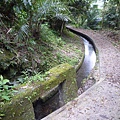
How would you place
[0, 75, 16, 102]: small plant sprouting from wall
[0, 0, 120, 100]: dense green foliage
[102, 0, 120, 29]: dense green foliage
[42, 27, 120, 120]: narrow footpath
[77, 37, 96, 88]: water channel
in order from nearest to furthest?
[0, 75, 16, 102]: small plant sprouting from wall
[42, 27, 120, 120]: narrow footpath
[0, 0, 120, 100]: dense green foliage
[77, 37, 96, 88]: water channel
[102, 0, 120, 29]: dense green foliage

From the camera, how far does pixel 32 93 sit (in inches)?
124

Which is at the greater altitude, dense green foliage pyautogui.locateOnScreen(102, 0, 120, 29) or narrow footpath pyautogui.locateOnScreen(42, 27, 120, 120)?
dense green foliage pyautogui.locateOnScreen(102, 0, 120, 29)

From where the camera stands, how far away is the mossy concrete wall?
9.12 ft

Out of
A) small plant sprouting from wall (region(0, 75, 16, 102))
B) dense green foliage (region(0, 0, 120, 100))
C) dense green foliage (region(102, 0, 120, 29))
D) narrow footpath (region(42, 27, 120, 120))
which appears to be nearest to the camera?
small plant sprouting from wall (region(0, 75, 16, 102))

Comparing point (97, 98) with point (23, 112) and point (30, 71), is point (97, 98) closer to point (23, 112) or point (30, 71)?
point (23, 112)

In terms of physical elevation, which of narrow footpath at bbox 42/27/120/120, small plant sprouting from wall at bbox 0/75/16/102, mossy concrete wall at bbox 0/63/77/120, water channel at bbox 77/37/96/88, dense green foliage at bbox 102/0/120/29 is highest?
dense green foliage at bbox 102/0/120/29

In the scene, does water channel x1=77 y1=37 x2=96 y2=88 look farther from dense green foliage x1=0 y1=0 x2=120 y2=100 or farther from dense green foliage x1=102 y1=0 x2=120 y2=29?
dense green foliage x1=102 y1=0 x2=120 y2=29

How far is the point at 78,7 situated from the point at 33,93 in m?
10.2

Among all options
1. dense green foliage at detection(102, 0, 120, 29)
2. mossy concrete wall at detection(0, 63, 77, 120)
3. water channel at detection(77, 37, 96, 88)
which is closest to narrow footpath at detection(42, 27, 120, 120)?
mossy concrete wall at detection(0, 63, 77, 120)

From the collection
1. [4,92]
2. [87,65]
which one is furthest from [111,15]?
[4,92]

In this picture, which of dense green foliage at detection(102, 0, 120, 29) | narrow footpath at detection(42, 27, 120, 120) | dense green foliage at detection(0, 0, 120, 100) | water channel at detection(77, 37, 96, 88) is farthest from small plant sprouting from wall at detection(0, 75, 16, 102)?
dense green foliage at detection(102, 0, 120, 29)

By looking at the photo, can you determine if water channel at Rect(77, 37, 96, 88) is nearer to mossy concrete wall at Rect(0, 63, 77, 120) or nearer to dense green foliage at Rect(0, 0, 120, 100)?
dense green foliage at Rect(0, 0, 120, 100)

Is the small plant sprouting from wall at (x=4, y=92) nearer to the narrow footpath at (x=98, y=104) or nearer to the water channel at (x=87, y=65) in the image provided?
the narrow footpath at (x=98, y=104)

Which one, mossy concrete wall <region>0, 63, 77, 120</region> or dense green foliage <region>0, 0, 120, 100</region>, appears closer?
mossy concrete wall <region>0, 63, 77, 120</region>
